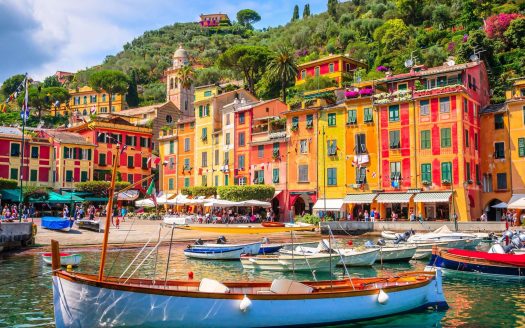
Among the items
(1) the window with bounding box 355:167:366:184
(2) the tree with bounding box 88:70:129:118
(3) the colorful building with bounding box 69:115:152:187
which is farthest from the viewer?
(2) the tree with bounding box 88:70:129:118

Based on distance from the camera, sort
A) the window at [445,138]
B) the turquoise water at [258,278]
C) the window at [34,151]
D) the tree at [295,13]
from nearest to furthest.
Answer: the turquoise water at [258,278] → the window at [445,138] → the window at [34,151] → the tree at [295,13]

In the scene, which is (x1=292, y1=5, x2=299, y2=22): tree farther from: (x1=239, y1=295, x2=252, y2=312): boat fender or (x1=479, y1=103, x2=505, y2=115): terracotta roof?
(x1=239, y1=295, x2=252, y2=312): boat fender

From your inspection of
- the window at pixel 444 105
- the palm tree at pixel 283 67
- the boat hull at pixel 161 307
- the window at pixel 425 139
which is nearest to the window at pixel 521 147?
the window at pixel 444 105

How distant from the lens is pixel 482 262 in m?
26.0

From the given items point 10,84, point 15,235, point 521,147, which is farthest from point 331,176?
point 10,84

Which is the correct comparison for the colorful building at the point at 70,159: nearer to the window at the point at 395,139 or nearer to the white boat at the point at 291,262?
the window at the point at 395,139

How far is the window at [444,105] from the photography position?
5250 cm

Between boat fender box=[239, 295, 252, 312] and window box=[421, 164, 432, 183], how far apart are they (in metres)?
41.6

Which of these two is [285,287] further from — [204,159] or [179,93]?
[179,93]

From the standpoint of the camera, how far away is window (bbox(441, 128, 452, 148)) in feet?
171

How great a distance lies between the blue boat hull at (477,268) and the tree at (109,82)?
10484 centimetres

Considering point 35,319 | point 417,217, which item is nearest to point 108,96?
point 417,217

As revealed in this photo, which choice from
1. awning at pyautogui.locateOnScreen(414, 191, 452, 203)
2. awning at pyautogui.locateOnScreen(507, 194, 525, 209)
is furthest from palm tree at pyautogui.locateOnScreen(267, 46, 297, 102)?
awning at pyautogui.locateOnScreen(507, 194, 525, 209)

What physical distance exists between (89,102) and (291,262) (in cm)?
11094
